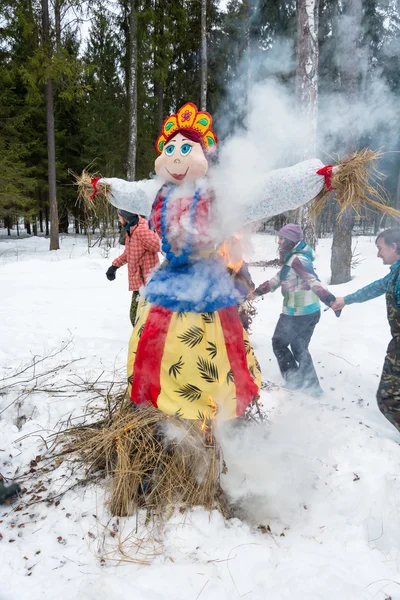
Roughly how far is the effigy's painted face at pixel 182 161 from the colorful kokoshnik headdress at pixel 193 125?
68 millimetres

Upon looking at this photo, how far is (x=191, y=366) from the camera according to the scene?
2.16m

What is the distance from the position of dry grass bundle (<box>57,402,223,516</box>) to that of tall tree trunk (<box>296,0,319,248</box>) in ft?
13.3

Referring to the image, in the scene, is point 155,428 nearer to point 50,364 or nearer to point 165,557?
point 165,557

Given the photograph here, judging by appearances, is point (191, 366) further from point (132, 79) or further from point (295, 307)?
point (132, 79)

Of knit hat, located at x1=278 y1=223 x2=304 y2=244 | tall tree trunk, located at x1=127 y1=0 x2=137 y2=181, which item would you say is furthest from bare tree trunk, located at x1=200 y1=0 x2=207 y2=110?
knit hat, located at x1=278 y1=223 x2=304 y2=244

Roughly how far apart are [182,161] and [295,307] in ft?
6.63

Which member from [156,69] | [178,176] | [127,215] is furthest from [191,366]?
[156,69]

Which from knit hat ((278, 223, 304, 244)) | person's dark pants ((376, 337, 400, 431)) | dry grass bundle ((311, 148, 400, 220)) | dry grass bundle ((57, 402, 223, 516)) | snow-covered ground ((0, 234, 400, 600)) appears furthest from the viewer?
knit hat ((278, 223, 304, 244))

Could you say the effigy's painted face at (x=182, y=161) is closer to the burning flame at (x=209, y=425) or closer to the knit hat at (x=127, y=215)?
the burning flame at (x=209, y=425)

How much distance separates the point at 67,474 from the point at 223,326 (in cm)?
130

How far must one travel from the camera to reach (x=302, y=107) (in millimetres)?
5914

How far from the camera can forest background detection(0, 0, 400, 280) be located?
19.1ft

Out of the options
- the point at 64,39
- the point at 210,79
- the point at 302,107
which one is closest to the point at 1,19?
the point at 64,39

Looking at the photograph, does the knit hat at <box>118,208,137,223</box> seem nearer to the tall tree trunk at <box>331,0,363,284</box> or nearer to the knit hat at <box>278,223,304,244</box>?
the knit hat at <box>278,223,304,244</box>
